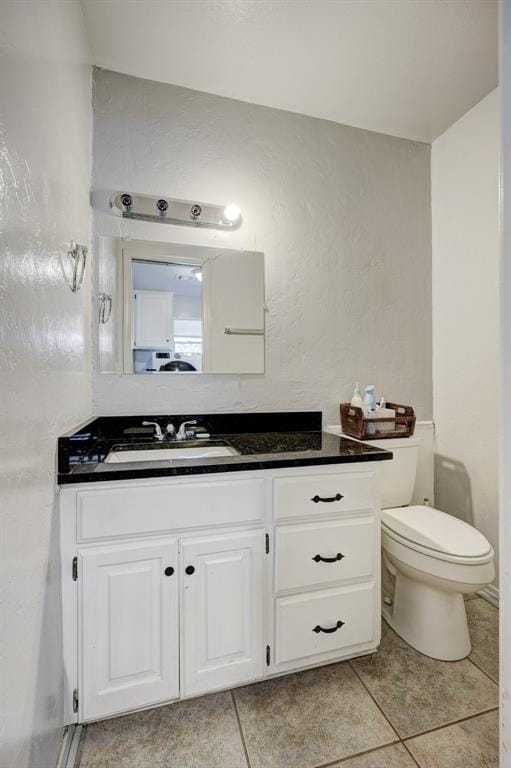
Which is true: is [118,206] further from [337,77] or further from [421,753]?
[421,753]

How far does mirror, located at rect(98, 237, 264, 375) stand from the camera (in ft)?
5.49

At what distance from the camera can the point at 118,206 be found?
65.0 inches

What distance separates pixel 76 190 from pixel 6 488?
1.15m

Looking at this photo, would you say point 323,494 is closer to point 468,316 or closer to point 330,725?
point 330,725

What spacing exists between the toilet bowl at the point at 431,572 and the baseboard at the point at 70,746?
1.29 m

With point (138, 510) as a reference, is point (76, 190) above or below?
above

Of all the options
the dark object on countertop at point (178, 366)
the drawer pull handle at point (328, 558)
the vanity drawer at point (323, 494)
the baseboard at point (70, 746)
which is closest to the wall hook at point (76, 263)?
the dark object on countertop at point (178, 366)

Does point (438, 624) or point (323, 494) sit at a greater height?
point (323, 494)

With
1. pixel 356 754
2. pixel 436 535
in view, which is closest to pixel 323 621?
pixel 356 754

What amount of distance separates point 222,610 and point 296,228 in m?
1.78

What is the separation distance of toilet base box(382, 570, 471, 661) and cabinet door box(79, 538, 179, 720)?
101 cm

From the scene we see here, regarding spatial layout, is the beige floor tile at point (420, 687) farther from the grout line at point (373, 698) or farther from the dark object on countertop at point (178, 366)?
the dark object on countertop at point (178, 366)

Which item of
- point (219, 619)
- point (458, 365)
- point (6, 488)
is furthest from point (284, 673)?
point (458, 365)

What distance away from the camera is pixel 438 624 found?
1488 millimetres
